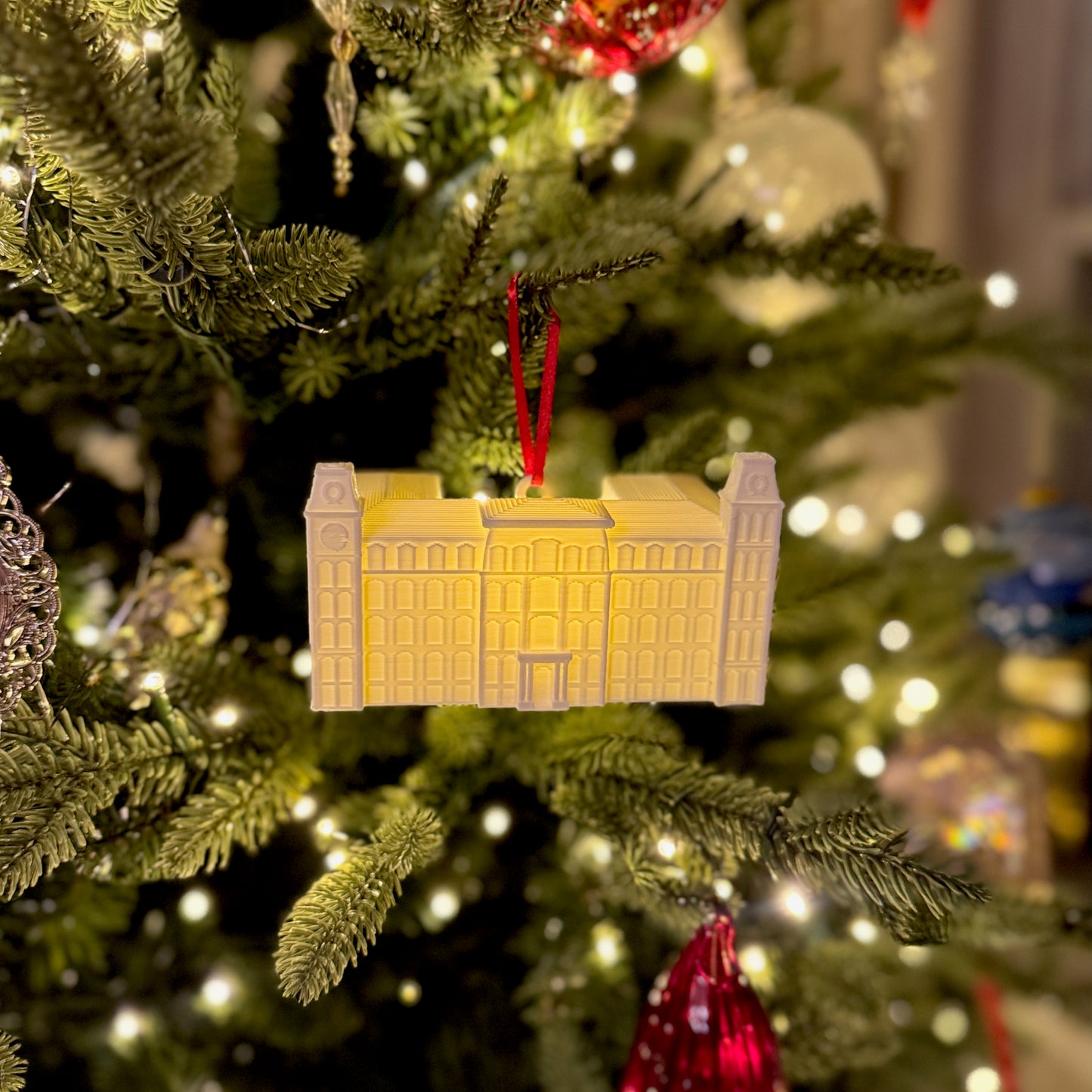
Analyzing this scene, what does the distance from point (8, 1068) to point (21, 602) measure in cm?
22

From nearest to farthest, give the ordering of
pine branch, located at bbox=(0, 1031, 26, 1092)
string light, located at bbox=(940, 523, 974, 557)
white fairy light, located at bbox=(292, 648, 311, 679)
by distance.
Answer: pine branch, located at bbox=(0, 1031, 26, 1092)
white fairy light, located at bbox=(292, 648, 311, 679)
string light, located at bbox=(940, 523, 974, 557)

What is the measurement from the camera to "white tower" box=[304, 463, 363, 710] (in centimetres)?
44

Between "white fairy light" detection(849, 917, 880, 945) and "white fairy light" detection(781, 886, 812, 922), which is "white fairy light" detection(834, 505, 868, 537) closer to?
"white fairy light" detection(849, 917, 880, 945)

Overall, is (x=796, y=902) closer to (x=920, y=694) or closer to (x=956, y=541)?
(x=920, y=694)

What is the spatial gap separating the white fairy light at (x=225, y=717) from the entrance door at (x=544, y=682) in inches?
6.8

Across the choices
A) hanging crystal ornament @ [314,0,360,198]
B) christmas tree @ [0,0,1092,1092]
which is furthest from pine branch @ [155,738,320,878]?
hanging crystal ornament @ [314,0,360,198]

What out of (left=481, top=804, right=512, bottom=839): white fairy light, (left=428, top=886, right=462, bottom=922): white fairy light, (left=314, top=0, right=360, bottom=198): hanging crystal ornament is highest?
(left=314, top=0, right=360, bottom=198): hanging crystal ornament

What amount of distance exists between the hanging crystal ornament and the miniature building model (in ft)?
0.63

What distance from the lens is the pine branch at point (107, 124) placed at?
11.9 inches

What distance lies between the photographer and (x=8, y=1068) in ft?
1.37

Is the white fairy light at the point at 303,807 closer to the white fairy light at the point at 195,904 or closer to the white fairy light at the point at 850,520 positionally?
the white fairy light at the point at 195,904

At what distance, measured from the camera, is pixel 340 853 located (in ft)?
1.61

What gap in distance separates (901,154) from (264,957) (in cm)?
145

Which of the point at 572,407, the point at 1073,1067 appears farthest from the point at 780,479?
the point at 1073,1067
